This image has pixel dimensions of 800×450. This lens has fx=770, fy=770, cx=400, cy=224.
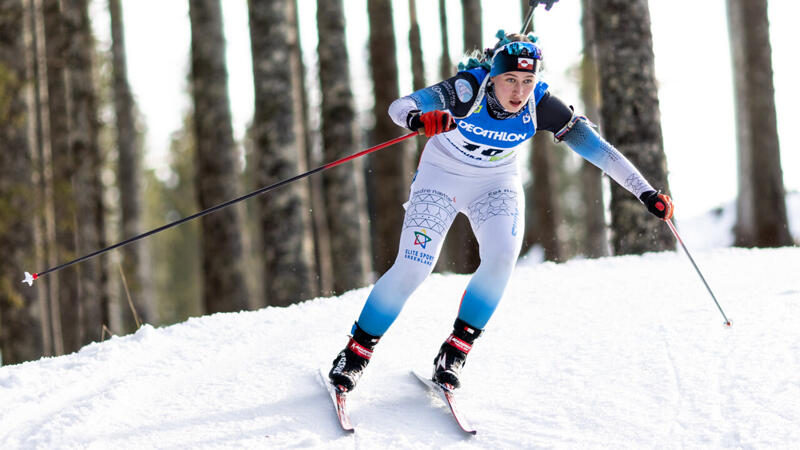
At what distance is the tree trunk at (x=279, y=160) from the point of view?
7887mm

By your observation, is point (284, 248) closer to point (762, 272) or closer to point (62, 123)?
point (762, 272)

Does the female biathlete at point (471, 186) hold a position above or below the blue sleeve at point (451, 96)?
below

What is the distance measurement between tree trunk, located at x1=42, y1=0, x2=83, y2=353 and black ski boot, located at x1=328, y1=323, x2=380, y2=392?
9348mm

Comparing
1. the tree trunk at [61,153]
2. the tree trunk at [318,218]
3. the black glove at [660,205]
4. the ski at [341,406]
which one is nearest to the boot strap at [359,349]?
the ski at [341,406]

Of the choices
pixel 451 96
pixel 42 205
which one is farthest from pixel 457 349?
pixel 42 205

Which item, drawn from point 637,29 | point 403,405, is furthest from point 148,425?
point 637,29

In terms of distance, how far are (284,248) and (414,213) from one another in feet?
12.9

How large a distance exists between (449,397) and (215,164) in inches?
235

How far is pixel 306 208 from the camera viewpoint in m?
8.04

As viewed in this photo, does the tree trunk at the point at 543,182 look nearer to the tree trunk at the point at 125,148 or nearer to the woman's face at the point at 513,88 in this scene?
the tree trunk at the point at 125,148

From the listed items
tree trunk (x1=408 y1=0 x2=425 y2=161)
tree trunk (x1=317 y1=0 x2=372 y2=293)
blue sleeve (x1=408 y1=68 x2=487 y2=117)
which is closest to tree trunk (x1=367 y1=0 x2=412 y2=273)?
→ tree trunk (x1=317 y1=0 x2=372 y2=293)

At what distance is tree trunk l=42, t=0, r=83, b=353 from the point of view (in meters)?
12.7

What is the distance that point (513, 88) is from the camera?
4051mm

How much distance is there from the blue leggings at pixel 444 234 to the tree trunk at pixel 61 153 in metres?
9.49
